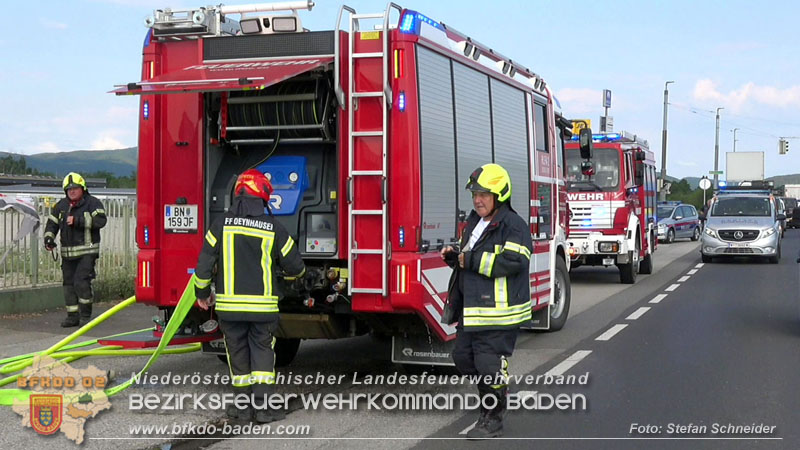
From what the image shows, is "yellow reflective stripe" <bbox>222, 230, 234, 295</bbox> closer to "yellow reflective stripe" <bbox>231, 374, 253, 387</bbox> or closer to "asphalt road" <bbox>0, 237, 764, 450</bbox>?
"yellow reflective stripe" <bbox>231, 374, 253, 387</bbox>

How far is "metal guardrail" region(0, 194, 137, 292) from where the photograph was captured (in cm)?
1213

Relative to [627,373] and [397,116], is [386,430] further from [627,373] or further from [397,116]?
[627,373]

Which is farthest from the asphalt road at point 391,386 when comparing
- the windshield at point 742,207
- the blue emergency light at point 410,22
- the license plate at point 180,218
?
the windshield at point 742,207

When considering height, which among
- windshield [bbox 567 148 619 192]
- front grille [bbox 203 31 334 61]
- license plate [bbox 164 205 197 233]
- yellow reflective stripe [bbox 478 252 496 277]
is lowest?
yellow reflective stripe [bbox 478 252 496 277]

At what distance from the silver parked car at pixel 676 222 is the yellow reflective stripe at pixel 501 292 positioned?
101 ft

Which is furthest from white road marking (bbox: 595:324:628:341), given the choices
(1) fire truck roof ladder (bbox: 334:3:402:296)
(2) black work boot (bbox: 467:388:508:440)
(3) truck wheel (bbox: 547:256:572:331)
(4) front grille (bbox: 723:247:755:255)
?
(4) front grille (bbox: 723:247:755:255)

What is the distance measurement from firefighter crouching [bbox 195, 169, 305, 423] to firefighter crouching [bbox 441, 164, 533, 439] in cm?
133

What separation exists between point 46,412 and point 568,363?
191 inches

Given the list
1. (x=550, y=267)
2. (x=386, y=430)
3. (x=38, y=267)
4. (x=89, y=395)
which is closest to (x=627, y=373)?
(x=550, y=267)

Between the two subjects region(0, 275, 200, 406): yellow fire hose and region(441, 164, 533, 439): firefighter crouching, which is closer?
region(441, 164, 533, 439): firefighter crouching

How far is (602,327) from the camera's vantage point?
11.8m

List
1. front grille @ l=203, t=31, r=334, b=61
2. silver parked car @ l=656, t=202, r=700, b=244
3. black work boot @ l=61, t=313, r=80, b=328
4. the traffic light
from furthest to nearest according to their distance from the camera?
the traffic light
silver parked car @ l=656, t=202, r=700, b=244
black work boot @ l=61, t=313, r=80, b=328
front grille @ l=203, t=31, r=334, b=61

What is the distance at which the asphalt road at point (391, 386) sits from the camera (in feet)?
20.3

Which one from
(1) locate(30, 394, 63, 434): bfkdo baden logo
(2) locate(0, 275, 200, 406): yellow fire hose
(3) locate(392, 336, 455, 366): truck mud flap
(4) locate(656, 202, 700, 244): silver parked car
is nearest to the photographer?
(1) locate(30, 394, 63, 434): bfkdo baden logo
